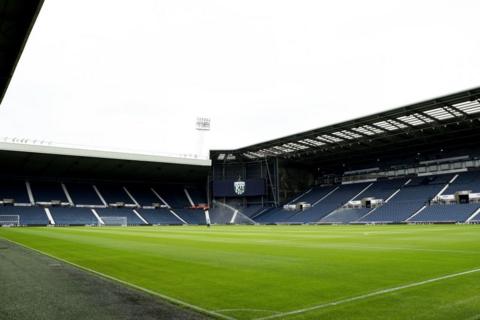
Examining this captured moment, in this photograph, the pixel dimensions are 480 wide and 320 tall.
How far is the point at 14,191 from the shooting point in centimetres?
7156

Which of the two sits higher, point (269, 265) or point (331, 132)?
point (331, 132)

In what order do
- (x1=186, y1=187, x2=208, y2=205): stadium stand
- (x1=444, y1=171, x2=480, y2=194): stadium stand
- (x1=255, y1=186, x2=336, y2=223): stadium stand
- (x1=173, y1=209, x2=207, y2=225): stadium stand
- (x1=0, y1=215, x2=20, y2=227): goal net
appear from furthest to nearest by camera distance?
(x1=186, y1=187, x2=208, y2=205): stadium stand
(x1=173, y1=209, x2=207, y2=225): stadium stand
(x1=255, y1=186, x2=336, y2=223): stadium stand
(x1=0, y1=215, x2=20, y2=227): goal net
(x1=444, y1=171, x2=480, y2=194): stadium stand

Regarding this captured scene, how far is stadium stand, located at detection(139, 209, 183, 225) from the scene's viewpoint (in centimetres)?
7706

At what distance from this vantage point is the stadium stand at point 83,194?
3004 inches

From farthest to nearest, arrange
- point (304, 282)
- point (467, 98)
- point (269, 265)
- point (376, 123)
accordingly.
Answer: point (376, 123), point (467, 98), point (269, 265), point (304, 282)

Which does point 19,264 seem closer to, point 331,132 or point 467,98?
point 467,98

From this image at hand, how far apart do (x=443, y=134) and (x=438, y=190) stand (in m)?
8.06

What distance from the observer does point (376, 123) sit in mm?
55031

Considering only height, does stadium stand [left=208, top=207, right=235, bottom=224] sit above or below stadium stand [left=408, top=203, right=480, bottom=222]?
below

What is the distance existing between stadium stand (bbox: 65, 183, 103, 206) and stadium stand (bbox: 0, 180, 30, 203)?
25.4 feet

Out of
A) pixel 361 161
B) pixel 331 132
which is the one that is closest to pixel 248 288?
pixel 331 132

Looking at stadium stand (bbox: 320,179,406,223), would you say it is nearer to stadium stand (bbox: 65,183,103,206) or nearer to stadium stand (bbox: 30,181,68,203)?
stadium stand (bbox: 65,183,103,206)

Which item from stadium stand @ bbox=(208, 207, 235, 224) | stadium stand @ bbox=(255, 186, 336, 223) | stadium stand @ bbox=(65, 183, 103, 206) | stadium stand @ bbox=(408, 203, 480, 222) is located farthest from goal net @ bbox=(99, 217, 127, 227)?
stadium stand @ bbox=(408, 203, 480, 222)

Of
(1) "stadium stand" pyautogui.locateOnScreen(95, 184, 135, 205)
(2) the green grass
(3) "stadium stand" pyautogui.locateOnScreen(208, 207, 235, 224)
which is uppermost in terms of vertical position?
(1) "stadium stand" pyautogui.locateOnScreen(95, 184, 135, 205)
